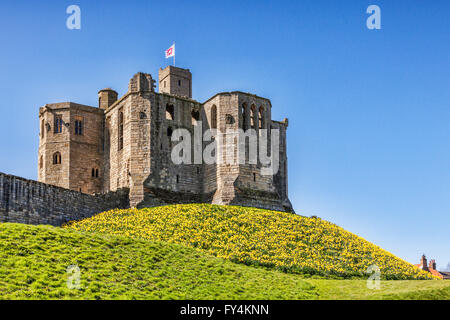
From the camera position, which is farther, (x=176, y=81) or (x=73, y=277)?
(x=176, y=81)

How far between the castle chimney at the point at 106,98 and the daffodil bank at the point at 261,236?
16.0m

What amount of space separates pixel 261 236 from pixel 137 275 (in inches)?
570

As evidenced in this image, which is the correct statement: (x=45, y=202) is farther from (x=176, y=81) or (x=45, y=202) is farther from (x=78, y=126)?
(x=176, y=81)

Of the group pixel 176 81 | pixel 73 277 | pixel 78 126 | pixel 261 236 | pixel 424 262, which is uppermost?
pixel 176 81

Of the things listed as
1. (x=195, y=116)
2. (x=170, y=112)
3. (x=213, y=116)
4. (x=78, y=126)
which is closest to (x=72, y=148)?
(x=78, y=126)

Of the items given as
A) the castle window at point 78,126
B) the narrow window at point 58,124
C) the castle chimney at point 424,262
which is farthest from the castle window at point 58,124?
the castle chimney at point 424,262

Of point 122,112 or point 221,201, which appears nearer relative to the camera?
point 221,201

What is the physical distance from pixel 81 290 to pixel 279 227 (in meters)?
21.6

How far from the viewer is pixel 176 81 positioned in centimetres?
6625

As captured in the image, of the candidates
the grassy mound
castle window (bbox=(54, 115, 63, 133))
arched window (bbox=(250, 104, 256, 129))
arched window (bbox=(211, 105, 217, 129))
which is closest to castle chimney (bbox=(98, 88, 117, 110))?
castle window (bbox=(54, 115, 63, 133))

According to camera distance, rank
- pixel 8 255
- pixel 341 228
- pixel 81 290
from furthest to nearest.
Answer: pixel 341 228 → pixel 8 255 → pixel 81 290

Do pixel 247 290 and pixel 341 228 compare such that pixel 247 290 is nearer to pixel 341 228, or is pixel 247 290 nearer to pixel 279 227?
pixel 279 227
